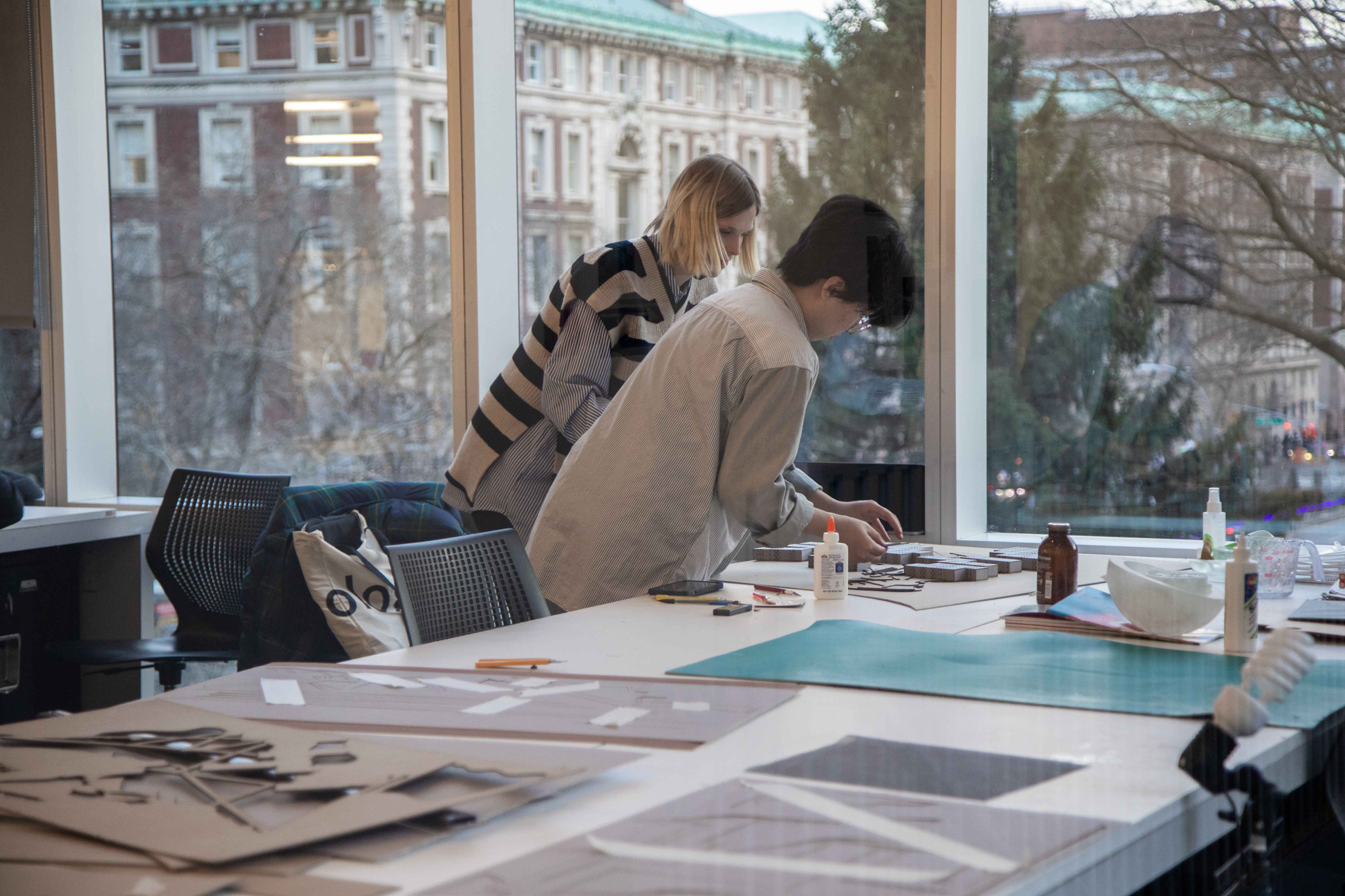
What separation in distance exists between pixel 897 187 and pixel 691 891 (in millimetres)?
2794

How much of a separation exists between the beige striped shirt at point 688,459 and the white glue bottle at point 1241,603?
73 cm

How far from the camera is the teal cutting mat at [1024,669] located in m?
1.31

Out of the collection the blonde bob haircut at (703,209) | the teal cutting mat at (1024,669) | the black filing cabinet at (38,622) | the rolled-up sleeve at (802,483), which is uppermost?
the blonde bob haircut at (703,209)

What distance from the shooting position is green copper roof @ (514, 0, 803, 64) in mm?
3475

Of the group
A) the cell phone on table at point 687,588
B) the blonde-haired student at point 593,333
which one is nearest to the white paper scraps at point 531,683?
the cell phone on table at point 687,588

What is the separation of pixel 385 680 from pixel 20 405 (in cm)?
371

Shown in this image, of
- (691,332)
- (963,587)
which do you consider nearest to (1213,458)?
(963,587)

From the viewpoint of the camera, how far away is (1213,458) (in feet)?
10.1

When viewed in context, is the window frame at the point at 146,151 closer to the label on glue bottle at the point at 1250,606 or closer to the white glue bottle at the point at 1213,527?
the white glue bottle at the point at 1213,527

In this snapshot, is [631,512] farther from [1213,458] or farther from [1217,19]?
[1217,19]

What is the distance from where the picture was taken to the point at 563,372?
8.66 ft

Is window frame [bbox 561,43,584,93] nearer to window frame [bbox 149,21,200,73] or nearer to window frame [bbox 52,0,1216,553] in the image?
window frame [bbox 52,0,1216,553]

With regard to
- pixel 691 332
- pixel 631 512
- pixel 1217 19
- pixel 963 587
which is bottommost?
pixel 963 587

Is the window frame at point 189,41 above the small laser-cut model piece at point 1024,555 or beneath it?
above
